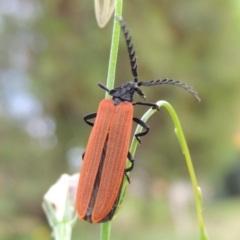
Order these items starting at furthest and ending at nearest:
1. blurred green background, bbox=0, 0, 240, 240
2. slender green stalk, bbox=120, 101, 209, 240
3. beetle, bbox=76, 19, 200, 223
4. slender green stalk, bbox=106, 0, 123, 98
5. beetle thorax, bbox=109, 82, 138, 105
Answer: blurred green background, bbox=0, 0, 240, 240 < beetle thorax, bbox=109, 82, 138, 105 < beetle, bbox=76, 19, 200, 223 < slender green stalk, bbox=120, 101, 209, 240 < slender green stalk, bbox=106, 0, 123, 98

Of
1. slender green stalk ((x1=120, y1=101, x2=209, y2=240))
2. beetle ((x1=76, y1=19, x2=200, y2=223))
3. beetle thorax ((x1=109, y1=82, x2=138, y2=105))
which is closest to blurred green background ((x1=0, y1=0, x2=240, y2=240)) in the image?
beetle thorax ((x1=109, y1=82, x2=138, y2=105))

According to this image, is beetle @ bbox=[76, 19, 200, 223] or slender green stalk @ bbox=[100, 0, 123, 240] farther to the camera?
beetle @ bbox=[76, 19, 200, 223]

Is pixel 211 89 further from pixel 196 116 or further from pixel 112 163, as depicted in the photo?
pixel 112 163

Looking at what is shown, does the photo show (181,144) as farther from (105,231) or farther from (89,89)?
(89,89)

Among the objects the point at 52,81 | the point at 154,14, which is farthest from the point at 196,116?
the point at 52,81

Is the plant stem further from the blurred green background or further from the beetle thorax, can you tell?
the blurred green background
